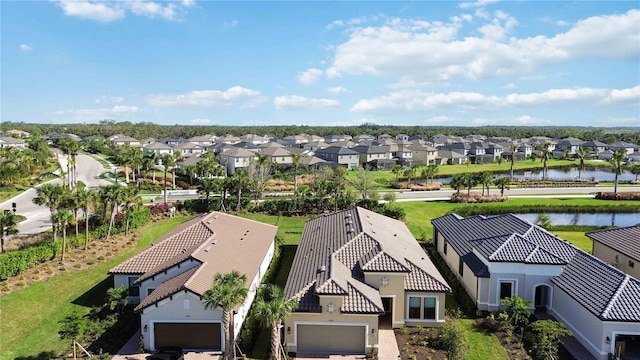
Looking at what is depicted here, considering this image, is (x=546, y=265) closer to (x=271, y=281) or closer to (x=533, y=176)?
(x=271, y=281)

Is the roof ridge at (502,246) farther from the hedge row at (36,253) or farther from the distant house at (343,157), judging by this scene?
the distant house at (343,157)

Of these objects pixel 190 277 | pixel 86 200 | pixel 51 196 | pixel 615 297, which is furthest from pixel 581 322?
pixel 51 196

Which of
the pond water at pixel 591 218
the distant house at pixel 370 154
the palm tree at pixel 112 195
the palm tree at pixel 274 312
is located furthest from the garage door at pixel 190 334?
the distant house at pixel 370 154

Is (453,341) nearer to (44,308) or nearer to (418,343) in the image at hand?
(418,343)

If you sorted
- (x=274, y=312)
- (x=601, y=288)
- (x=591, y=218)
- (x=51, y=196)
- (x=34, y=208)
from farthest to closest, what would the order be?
(x=591, y=218)
(x=34, y=208)
(x=51, y=196)
(x=601, y=288)
(x=274, y=312)

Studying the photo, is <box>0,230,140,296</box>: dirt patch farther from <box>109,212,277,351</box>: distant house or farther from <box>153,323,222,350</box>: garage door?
<box>153,323,222,350</box>: garage door
